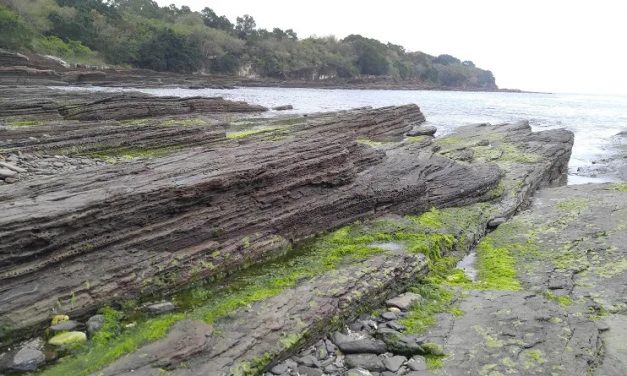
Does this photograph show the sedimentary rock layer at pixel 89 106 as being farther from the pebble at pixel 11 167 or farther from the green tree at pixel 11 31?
the green tree at pixel 11 31

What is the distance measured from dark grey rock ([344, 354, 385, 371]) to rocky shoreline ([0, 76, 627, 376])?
0.03 metres

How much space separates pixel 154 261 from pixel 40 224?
1.92m

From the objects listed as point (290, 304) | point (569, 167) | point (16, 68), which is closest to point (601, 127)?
point (569, 167)

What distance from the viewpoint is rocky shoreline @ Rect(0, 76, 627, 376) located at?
6.46 meters

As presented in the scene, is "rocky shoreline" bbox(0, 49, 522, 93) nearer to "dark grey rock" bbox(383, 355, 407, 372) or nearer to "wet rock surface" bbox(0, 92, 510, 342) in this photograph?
"wet rock surface" bbox(0, 92, 510, 342)

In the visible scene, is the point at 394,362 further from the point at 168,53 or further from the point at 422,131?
the point at 168,53

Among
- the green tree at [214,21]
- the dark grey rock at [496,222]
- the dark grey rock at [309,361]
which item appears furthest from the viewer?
the green tree at [214,21]

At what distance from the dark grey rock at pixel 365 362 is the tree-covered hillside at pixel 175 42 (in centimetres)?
7035

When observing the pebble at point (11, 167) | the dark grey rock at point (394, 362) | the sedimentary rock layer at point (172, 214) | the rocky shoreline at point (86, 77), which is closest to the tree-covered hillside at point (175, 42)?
the rocky shoreline at point (86, 77)

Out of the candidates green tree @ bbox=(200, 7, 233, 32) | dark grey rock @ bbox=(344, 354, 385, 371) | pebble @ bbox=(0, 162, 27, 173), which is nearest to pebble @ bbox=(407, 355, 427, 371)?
dark grey rock @ bbox=(344, 354, 385, 371)

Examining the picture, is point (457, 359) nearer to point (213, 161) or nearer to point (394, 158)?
point (213, 161)

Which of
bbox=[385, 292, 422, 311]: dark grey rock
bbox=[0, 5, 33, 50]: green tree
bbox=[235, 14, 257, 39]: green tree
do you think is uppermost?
bbox=[235, 14, 257, 39]: green tree

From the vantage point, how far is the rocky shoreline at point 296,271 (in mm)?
6465

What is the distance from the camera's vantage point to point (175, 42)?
92688mm
